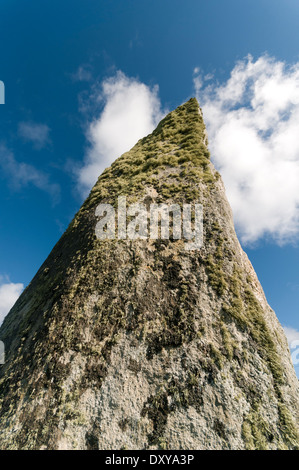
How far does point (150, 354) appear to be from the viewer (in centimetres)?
712

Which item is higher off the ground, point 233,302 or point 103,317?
point 233,302

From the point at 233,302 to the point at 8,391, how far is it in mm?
7450

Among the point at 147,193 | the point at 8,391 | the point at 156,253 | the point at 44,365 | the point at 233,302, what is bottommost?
the point at 8,391

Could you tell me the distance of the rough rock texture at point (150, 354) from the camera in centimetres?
596

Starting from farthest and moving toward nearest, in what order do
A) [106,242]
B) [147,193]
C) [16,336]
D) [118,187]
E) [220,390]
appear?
[118,187] < [147,193] < [106,242] < [16,336] < [220,390]

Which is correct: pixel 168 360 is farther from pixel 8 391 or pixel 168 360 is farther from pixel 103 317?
pixel 8 391

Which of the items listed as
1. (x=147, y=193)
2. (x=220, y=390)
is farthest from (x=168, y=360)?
(x=147, y=193)

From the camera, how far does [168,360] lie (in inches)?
274

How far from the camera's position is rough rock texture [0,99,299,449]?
5.96 m

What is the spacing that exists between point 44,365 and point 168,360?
369 centimetres

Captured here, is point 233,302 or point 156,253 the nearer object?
point 233,302
